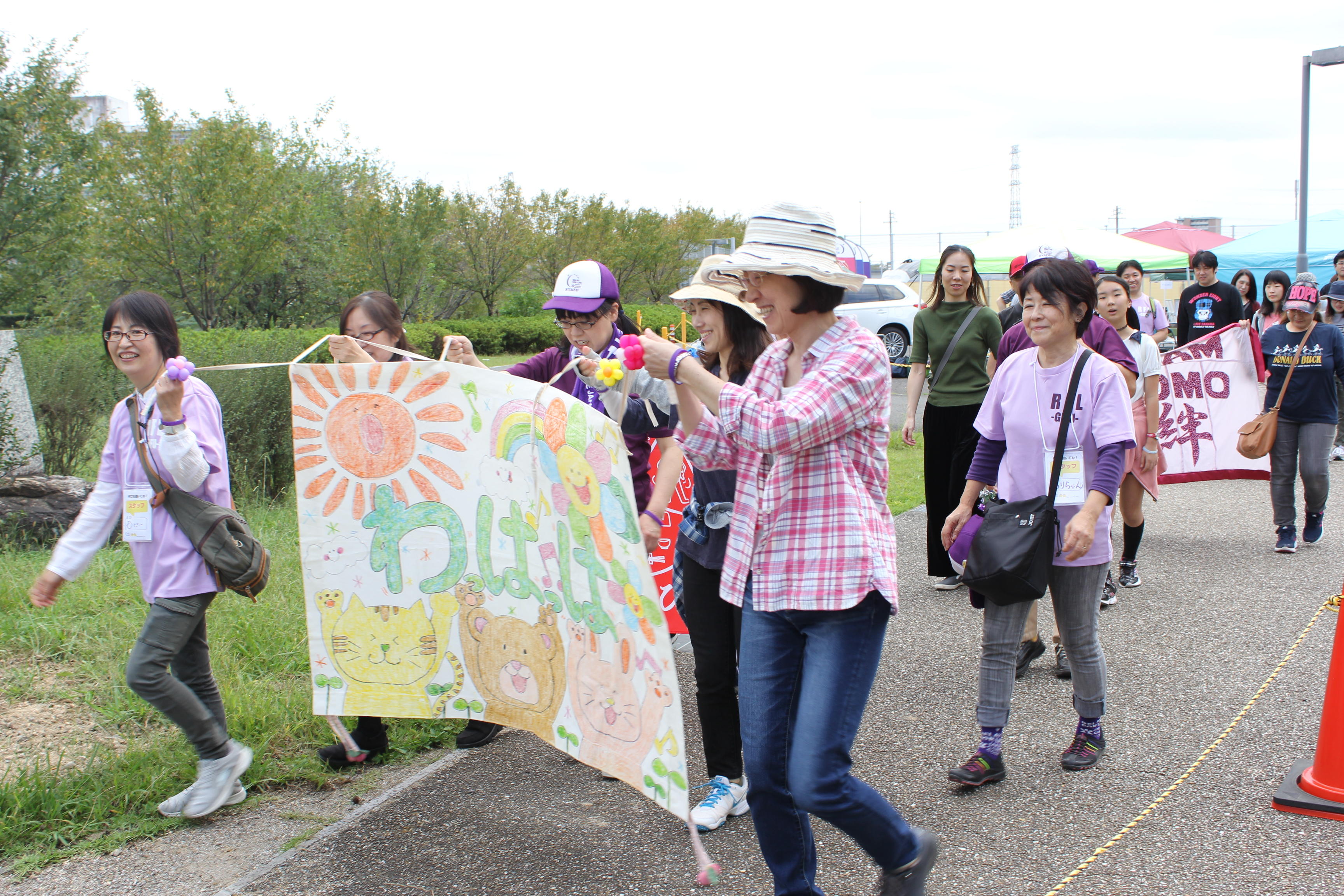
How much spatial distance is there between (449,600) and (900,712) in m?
2.20

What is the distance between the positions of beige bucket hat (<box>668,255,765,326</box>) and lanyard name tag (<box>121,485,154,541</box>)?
193 centimetres

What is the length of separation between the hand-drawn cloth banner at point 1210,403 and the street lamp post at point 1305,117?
10.5 metres

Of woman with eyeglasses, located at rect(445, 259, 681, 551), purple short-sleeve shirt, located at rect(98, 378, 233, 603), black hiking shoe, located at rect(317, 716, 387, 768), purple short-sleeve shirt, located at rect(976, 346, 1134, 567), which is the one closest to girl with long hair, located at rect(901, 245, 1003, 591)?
purple short-sleeve shirt, located at rect(976, 346, 1134, 567)

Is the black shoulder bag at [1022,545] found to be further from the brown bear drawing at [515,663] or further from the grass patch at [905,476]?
the grass patch at [905,476]

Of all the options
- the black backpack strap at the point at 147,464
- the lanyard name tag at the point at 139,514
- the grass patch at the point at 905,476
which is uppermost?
the black backpack strap at the point at 147,464

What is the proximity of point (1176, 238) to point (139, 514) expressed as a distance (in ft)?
92.1

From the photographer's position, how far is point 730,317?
10.7 ft

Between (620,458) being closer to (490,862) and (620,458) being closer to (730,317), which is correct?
(730,317)

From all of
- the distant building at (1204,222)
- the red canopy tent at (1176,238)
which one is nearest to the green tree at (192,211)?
the red canopy tent at (1176,238)

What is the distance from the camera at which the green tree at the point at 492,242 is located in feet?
92.8

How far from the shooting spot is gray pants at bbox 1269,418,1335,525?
7.30 m

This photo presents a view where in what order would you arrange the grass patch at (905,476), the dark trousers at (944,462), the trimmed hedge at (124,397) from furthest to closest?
the grass patch at (905,476)
the trimmed hedge at (124,397)
the dark trousers at (944,462)

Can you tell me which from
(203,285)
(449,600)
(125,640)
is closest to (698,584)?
(449,600)

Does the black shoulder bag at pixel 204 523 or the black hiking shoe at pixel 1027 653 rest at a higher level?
the black shoulder bag at pixel 204 523
